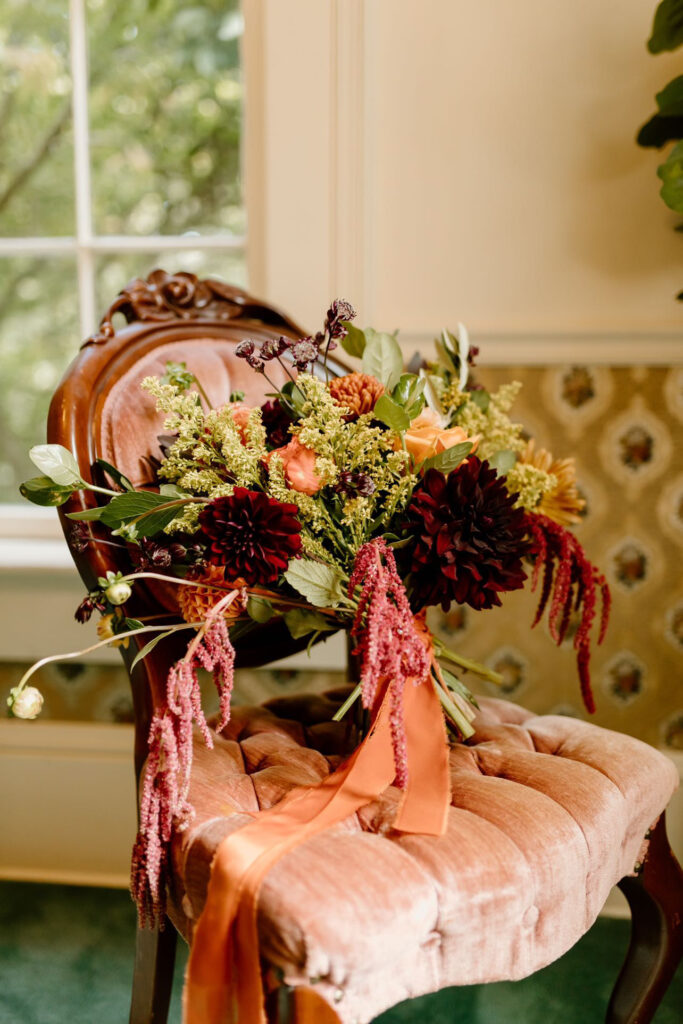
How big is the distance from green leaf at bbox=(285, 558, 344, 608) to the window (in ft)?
3.59

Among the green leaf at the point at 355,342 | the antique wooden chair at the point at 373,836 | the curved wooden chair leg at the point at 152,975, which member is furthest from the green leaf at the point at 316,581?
the curved wooden chair leg at the point at 152,975

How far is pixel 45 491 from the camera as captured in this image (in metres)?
0.94

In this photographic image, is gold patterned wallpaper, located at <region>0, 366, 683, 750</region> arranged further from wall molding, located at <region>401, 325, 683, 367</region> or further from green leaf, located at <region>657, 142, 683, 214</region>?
green leaf, located at <region>657, 142, 683, 214</region>

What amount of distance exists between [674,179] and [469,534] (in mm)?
836

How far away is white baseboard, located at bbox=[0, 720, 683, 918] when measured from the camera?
176 cm

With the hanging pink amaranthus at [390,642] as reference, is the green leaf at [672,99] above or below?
above

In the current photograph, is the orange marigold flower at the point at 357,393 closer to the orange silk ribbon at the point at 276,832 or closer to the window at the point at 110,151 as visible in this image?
the orange silk ribbon at the point at 276,832

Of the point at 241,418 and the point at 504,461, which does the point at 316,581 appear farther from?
the point at 504,461

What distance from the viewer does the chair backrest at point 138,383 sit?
1.09 metres

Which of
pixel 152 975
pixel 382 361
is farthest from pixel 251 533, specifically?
pixel 152 975

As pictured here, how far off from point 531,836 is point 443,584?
0.27m

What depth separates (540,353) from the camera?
1.61m

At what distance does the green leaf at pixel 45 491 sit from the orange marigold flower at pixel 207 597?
17 centimetres

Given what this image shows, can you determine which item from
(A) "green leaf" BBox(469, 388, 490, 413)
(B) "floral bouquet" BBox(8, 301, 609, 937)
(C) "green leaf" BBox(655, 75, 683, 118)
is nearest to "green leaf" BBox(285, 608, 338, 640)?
(B) "floral bouquet" BBox(8, 301, 609, 937)
